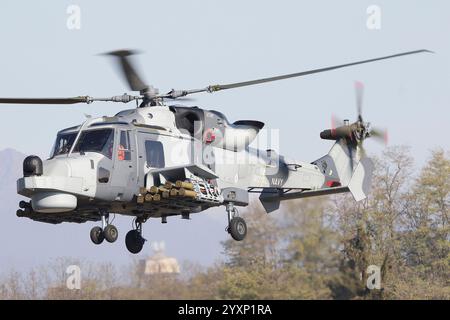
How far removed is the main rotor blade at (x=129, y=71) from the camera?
826 inches

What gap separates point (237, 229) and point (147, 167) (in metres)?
2.63

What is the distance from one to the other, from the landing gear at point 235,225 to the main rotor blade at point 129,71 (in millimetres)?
3387

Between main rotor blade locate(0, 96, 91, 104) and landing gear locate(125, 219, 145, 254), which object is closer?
main rotor blade locate(0, 96, 91, 104)

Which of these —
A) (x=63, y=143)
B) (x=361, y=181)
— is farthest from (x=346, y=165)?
(x=63, y=143)

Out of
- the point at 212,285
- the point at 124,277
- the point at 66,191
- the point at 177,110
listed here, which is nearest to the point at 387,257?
the point at 212,285

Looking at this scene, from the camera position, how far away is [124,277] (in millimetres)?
48094

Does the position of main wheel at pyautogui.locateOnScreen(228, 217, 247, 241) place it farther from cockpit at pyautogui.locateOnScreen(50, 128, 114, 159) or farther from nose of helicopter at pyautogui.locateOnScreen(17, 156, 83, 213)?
nose of helicopter at pyautogui.locateOnScreen(17, 156, 83, 213)

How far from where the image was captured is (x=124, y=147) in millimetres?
20828

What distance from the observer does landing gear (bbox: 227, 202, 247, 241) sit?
2220 centimetres

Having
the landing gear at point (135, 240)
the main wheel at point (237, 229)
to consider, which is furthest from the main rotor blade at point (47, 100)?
the main wheel at point (237, 229)

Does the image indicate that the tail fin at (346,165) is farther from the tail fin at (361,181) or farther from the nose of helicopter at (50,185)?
the nose of helicopter at (50,185)

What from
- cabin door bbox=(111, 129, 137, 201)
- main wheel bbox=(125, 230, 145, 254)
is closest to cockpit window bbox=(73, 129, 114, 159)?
cabin door bbox=(111, 129, 137, 201)

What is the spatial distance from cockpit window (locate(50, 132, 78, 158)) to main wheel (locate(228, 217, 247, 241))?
406cm
